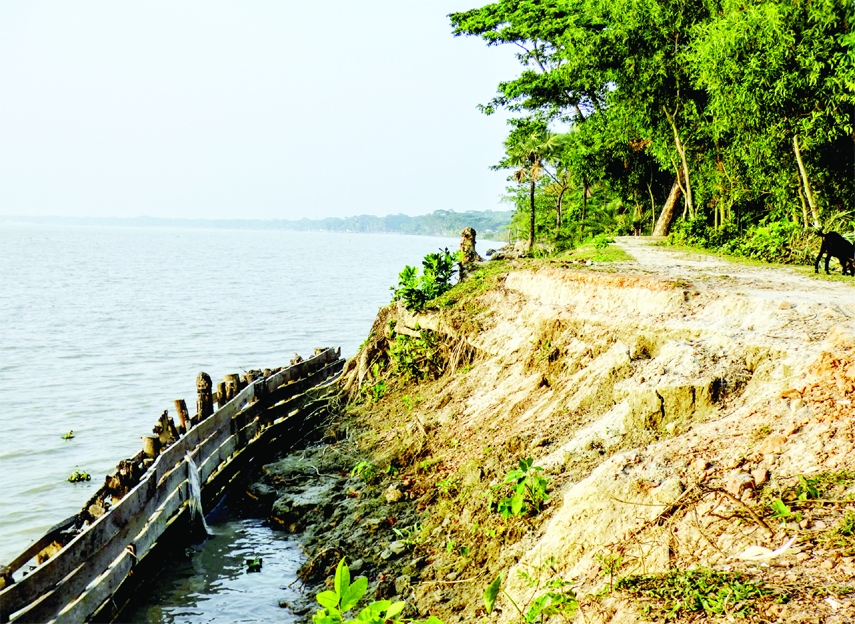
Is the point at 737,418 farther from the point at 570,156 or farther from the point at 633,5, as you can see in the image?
the point at 570,156

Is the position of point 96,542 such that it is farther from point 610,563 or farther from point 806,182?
point 806,182

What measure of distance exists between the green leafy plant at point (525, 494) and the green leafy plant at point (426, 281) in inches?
324

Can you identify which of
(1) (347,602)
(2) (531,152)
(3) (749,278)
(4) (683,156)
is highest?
(2) (531,152)

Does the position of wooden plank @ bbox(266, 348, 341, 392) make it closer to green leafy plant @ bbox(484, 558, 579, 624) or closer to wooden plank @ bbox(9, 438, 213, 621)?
wooden plank @ bbox(9, 438, 213, 621)

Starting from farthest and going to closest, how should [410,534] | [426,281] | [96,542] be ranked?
1. [426,281]
2. [410,534]
3. [96,542]

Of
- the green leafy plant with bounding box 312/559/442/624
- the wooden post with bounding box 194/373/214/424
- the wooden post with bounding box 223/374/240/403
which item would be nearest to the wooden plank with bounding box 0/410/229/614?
the wooden post with bounding box 194/373/214/424

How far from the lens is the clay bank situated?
5.80 meters

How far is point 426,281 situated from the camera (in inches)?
676

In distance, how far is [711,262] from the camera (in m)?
18.7

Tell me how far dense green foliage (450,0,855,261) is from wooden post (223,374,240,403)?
1406cm

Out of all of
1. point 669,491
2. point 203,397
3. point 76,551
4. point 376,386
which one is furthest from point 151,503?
point 669,491

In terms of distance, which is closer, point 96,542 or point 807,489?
point 807,489

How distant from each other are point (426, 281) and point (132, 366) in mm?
14284

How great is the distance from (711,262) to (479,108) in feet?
69.5
